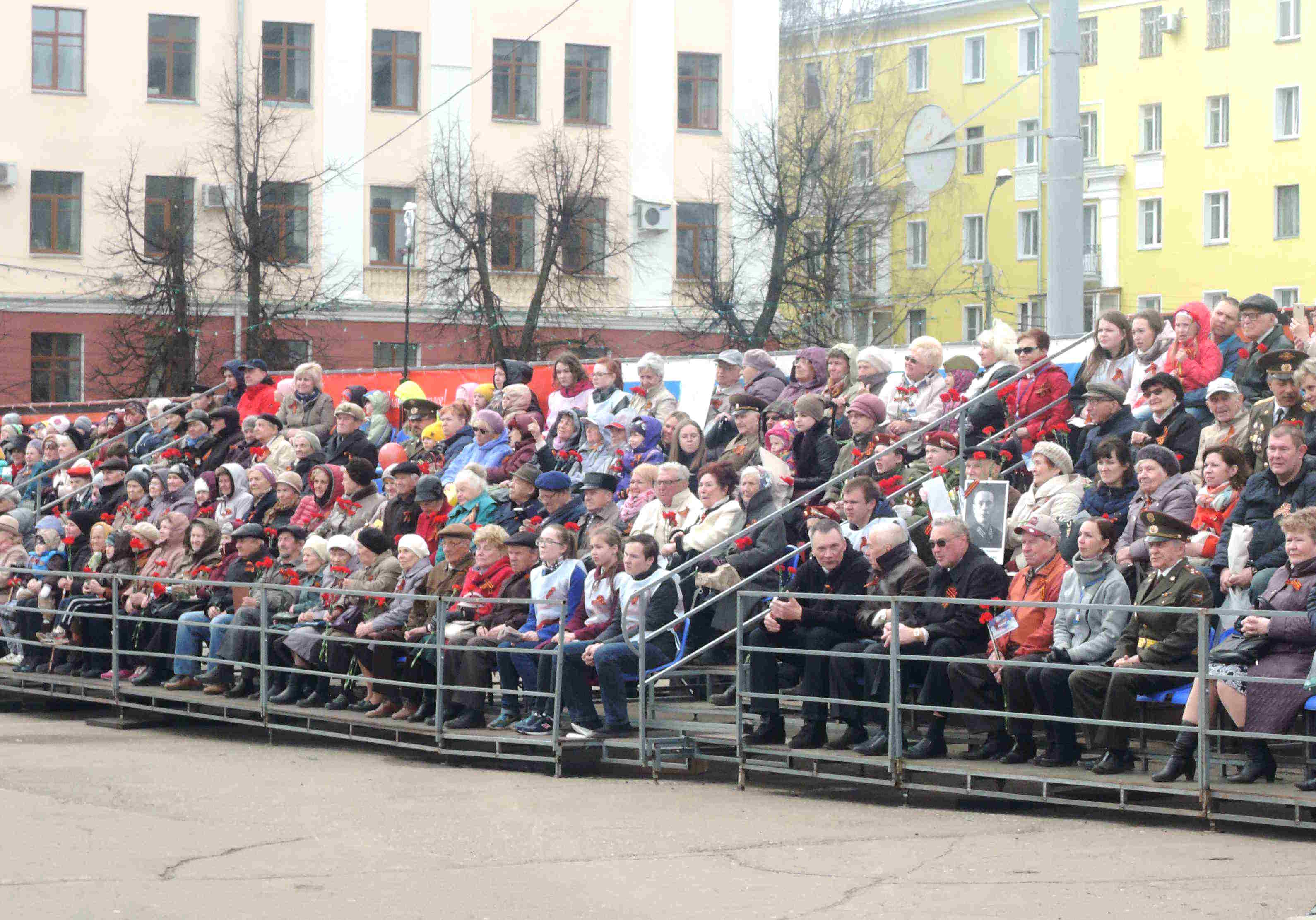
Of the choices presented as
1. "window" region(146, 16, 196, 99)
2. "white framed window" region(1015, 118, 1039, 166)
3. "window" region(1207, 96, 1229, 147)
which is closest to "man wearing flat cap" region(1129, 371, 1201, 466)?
"window" region(146, 16, 196, 99)

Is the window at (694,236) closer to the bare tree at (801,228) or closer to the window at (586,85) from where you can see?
the bare tree at (801,228)

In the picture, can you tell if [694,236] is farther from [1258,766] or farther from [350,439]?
[1258,766]

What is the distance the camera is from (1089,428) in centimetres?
1308

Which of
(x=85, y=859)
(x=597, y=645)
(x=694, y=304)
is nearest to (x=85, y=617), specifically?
(x=597, y=645)

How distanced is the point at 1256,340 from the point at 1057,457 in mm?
1664

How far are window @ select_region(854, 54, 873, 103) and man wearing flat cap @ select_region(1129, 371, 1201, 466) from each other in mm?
A: 48171

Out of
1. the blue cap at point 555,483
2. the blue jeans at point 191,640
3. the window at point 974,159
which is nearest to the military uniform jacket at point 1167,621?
the blue cap at point 555,483

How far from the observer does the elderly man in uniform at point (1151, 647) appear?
10.2 metres

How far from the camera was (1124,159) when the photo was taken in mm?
58938

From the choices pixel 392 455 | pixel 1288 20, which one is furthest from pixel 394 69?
pixel 1288 20

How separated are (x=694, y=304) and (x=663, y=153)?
3.89 m

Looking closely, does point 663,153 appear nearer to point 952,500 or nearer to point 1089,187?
point 1089,187

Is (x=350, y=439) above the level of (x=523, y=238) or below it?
below

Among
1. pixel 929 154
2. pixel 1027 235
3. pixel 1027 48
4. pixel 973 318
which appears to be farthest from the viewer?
pixel 1027 48
